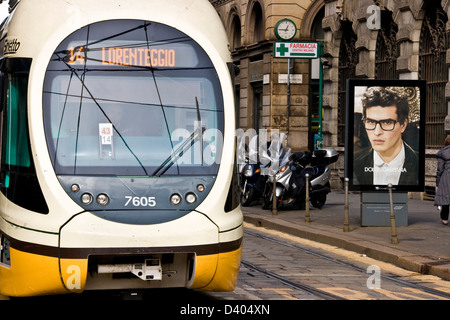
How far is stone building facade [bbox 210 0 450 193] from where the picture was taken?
861 inches

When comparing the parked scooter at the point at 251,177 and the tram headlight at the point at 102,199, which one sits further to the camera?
the parked scooter at the point at 251,177

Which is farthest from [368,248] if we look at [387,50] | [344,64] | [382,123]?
[344,64]

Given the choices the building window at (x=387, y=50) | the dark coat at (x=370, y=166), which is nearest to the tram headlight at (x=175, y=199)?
the dark coat at (x=370, y=166)

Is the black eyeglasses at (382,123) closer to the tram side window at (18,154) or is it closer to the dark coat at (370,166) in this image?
the dark coat at (370,166)

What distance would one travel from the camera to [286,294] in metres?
9.23

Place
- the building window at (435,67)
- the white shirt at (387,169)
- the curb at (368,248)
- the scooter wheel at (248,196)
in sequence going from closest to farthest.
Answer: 1. the curb at (368,248)
2. the white shirt at (387,169)
3. the scooter wheel at (248,196)
4. the building window at (435,67)

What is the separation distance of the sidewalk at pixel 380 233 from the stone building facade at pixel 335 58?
335 centimetres

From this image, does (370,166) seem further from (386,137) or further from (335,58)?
(335,58)

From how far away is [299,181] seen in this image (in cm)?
1941

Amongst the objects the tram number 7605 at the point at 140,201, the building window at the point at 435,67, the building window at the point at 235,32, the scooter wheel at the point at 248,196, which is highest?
the building window at the point at 235,32

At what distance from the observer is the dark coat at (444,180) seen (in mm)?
16094

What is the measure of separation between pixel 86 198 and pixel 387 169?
8995 mm

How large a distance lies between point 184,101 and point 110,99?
2.05 feet
